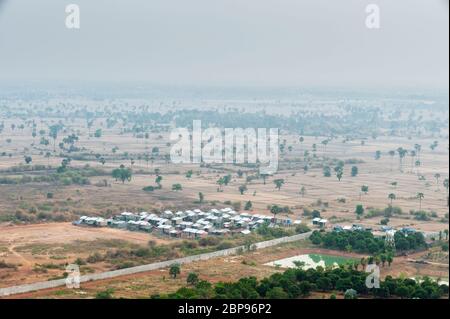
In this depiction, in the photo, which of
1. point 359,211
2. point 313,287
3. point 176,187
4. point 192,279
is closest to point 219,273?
point 192,279

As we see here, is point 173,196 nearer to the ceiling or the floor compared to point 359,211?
nearer to the ceiling

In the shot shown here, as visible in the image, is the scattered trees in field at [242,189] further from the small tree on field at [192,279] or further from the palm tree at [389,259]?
the small tree on field at [192,279]

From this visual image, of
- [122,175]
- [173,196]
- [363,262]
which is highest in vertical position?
[122,175]

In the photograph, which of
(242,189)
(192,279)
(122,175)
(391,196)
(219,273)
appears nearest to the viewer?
(192,279)

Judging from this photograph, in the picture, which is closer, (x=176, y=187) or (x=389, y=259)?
(x=389, y=259)

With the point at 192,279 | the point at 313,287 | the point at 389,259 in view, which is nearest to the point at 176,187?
the point at 389,259

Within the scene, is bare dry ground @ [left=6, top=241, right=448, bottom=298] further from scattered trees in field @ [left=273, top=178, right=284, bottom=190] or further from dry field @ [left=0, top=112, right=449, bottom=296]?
scattered trees in field @ [left=273, top=178, right=284, bottom=190]

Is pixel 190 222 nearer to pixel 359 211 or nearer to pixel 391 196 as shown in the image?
pixel 359 211

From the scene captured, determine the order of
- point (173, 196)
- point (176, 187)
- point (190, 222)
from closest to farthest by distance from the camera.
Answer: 1. point (190, 222)
2. point (173, 196)
3. point (176, 187)

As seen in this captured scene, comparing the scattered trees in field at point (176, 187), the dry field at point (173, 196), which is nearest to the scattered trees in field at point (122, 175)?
the dry field at point (173, 196)
